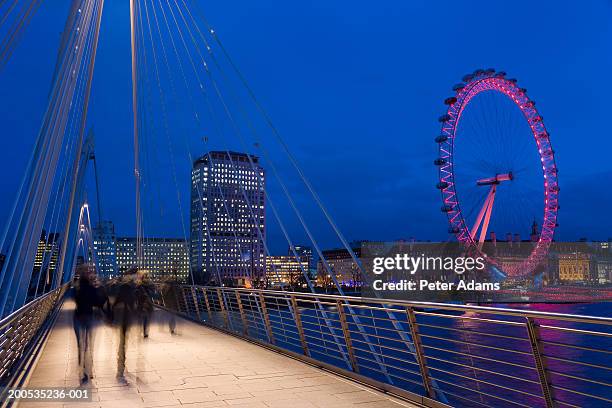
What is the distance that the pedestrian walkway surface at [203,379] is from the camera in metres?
5.82

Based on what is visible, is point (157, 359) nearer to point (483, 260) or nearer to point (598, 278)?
point (483, 260)

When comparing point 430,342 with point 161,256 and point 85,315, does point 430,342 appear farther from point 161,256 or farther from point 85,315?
point 161,256

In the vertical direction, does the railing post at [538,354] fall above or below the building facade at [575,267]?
below

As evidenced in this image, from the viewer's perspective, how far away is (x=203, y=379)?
23.1 feet

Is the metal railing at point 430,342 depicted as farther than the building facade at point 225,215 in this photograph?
No

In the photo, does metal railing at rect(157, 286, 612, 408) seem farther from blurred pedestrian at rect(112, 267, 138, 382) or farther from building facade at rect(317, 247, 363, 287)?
building facade at rect(317, 247, 363, 287)

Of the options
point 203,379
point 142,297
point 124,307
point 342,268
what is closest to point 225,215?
point 142,297

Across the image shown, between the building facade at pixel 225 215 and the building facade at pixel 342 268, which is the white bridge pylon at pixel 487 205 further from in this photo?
the building facade at pixel 342 268

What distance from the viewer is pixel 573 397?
20969 millimetres

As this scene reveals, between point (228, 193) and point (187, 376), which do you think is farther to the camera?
point (228, 193)

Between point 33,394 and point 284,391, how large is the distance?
9.23ft

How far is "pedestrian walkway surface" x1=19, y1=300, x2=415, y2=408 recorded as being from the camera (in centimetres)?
582

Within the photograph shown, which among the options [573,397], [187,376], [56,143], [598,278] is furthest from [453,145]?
[598,278]

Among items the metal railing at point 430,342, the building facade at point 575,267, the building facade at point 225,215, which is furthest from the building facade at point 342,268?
the metal railing at point 430,342
